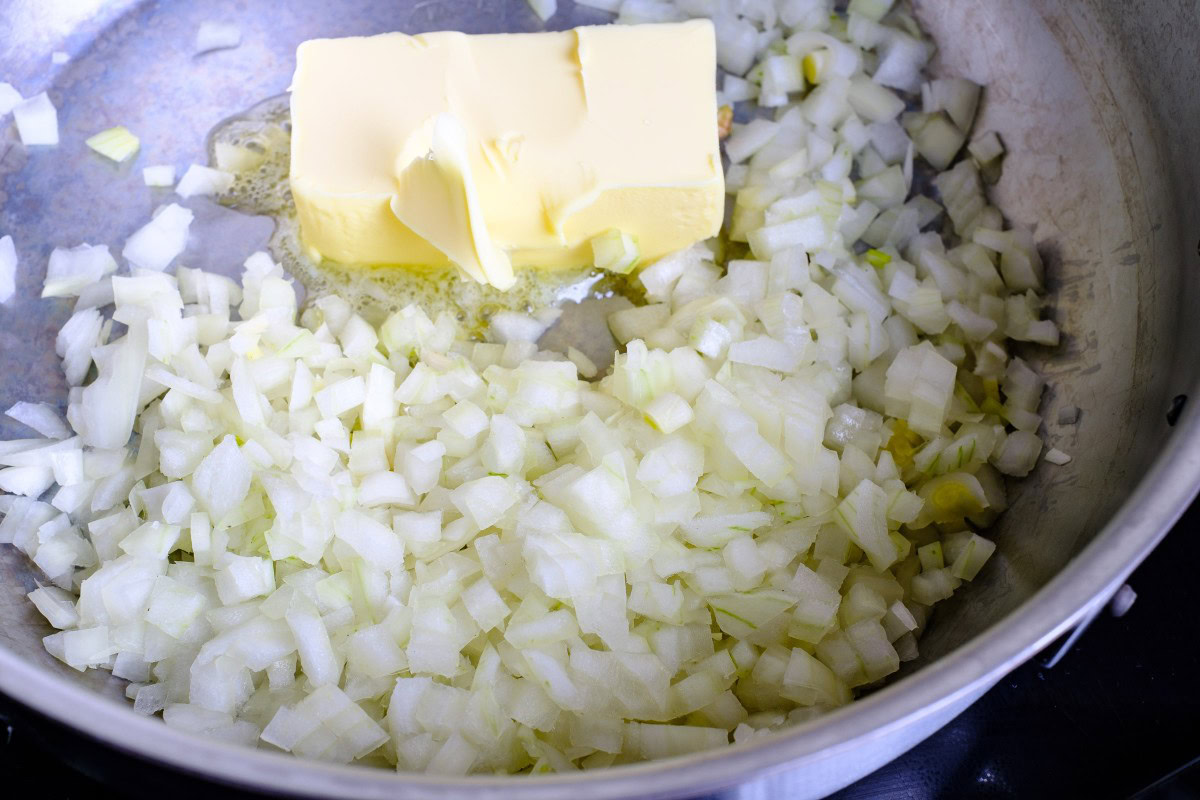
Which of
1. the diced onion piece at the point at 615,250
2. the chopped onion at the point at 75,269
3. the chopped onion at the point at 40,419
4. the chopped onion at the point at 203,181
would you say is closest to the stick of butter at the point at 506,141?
the diced onion piece at the point at 615,250

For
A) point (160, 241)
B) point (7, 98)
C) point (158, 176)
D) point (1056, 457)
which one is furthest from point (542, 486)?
point (7, 98)

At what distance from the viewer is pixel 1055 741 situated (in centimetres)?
127

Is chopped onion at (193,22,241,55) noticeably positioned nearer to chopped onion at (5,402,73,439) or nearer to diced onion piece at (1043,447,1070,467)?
chopped onion at (5,402,73,439)

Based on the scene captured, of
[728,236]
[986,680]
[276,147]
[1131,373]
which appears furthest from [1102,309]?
[276,147]

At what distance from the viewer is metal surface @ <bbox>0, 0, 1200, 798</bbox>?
0.84 metres

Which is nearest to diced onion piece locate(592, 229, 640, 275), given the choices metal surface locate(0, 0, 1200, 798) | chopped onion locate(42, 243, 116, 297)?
metal surface locate(0, 0, 1200, 798)

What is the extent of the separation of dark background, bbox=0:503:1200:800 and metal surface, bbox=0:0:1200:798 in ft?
0.31

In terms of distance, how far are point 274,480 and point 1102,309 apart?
1215 millimetres

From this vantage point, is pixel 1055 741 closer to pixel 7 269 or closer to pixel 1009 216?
pixel 1009 216

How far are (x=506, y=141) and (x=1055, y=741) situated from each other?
3.70 ft

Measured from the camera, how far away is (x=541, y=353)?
1591 mm

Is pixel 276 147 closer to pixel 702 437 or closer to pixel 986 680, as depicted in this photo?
pixel 702 437

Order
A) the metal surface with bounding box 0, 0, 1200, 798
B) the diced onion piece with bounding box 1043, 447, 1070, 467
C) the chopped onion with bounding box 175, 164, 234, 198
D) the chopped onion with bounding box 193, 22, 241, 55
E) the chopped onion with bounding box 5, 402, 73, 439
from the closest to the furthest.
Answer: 1. the metal surface with bounding box 0, 0, 1200, 798
2. the diced onion piece with bounding box 1043, 447, 1070, 467
3. the chopped onion with bounding box 5, 402, 73, 439
4. the chopped onion with bounding box 175, 164, 234, 198
5. the chopped onion with bounding box 193, 22, 241, 55

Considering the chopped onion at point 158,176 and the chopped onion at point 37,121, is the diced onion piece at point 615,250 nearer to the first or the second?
the chopped onion at point 158,176
